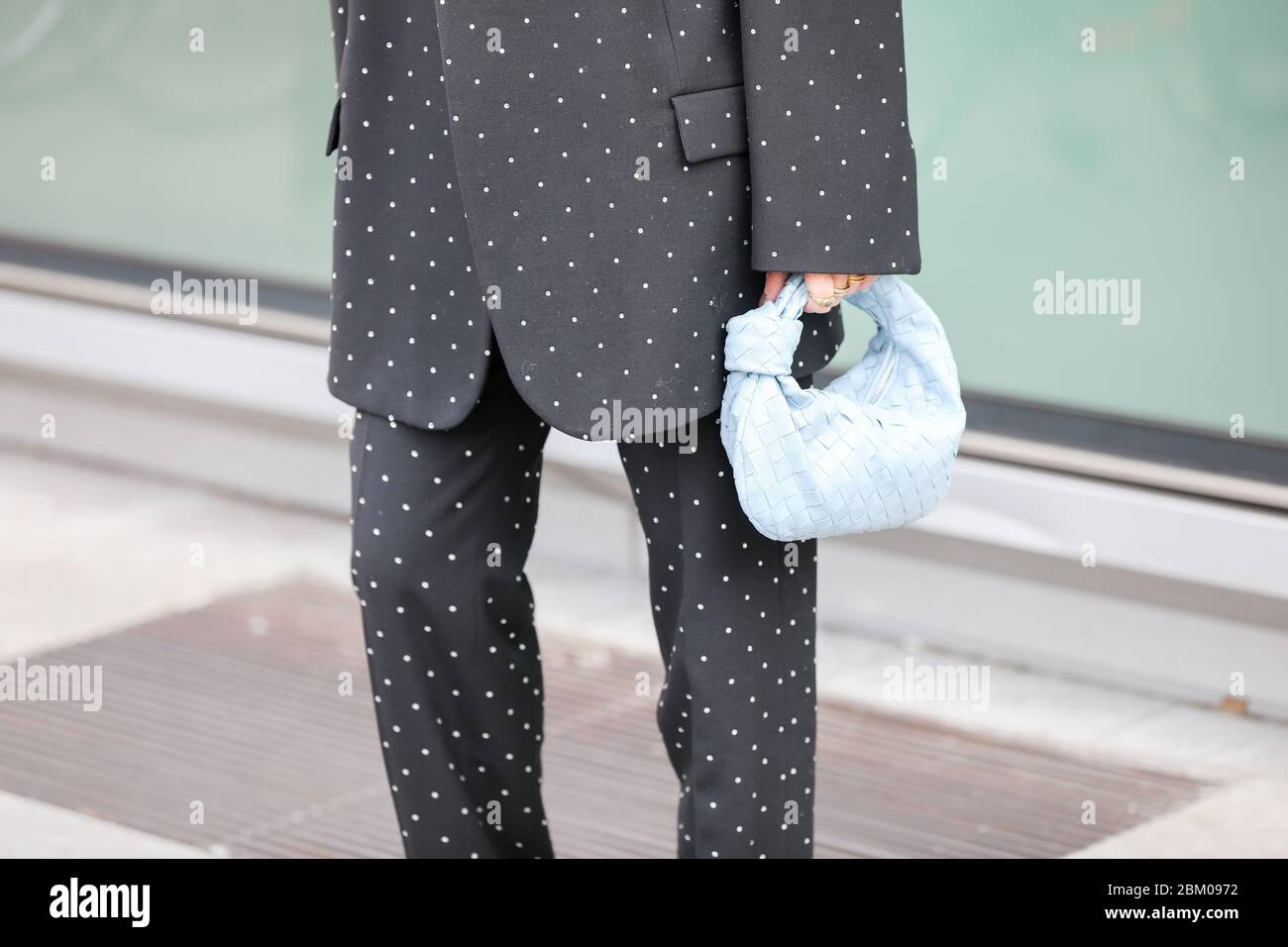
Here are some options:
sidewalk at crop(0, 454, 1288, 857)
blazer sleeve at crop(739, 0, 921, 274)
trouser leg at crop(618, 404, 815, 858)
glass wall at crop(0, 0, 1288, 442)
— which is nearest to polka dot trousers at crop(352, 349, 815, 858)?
trouser leg at crop(618, 404, 815, 858)

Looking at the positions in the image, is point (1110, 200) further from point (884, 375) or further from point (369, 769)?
point (369, 769)

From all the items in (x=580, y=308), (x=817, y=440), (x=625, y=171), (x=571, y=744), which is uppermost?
(x=625, y=171)

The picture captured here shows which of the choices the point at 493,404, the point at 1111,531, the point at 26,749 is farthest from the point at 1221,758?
the point at 26,749

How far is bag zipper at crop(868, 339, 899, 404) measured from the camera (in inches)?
79.9

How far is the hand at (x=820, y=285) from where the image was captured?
1950mm

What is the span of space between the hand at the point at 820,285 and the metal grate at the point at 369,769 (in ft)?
3.37

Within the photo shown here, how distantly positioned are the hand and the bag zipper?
95 mm

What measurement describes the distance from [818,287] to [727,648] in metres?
0.41

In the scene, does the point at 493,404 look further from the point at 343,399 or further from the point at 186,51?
the point at 186,51

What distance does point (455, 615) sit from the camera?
2111mm

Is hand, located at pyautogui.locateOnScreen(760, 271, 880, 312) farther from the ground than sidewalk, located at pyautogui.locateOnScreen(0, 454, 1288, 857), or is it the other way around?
hand, located at pyautogui.locateOnScreen(760, 271, 880, 312)

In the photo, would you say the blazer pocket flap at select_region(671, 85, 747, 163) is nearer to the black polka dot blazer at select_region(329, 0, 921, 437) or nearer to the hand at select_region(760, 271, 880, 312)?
the black polka dot blazer at select_region(329, 0, 921, 437)

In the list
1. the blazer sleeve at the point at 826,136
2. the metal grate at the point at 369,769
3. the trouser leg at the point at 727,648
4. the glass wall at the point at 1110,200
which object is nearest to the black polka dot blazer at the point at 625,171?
the blazer sleeve at the point at 826,136

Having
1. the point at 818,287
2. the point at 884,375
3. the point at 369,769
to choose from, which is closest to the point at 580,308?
the point at 818,287
